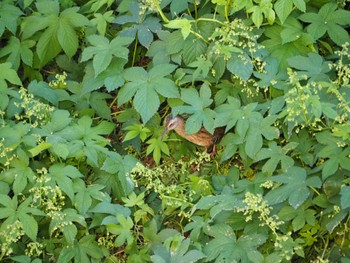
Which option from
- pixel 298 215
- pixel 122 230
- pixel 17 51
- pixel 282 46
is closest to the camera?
pixel 298 215

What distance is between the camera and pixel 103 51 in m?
4.70

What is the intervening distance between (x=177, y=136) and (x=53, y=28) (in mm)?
1130

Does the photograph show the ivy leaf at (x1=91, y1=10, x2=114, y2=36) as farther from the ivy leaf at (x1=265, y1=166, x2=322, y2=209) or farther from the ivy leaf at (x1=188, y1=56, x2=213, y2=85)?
the ivy leaf at (x1=265, y1=166, x2=322, y2=209)

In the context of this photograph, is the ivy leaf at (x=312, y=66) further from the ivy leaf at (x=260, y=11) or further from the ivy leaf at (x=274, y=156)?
the ivy leaf at (x=274, y=156)

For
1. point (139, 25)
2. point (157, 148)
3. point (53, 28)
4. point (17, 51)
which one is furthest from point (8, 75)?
point (157, 148)

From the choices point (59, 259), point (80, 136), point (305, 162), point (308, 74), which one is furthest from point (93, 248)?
point (308, 74)

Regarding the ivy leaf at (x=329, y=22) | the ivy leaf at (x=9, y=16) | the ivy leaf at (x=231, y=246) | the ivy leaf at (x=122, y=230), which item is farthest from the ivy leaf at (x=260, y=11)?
the ivy leaf at (x=9, y=16)

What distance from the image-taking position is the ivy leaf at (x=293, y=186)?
3910 millimetres

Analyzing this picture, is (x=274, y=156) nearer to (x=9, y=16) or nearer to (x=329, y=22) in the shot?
(x=329, y=22)

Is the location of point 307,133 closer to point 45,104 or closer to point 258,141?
point 258,141

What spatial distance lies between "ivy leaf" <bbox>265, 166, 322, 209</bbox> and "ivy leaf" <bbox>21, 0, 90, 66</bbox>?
1771mm

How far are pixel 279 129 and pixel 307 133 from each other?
160 mm

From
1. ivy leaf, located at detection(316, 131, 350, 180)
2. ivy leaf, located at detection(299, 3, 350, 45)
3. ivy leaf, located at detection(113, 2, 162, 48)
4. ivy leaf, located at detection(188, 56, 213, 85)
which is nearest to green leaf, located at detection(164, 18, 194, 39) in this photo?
ivy leaf, located at detection(188, 56, 213, 85)

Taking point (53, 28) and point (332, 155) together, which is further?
point (53, 28)
